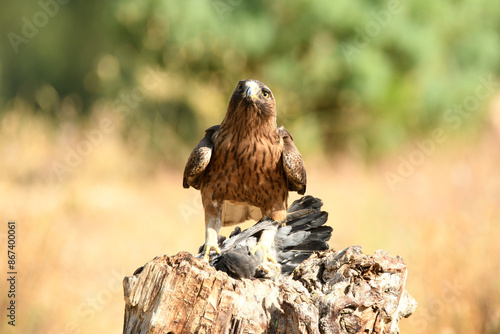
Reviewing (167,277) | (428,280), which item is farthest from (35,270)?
(428,280)

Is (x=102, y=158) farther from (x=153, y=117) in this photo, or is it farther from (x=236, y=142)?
(x=236, y=142)

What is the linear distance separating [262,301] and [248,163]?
1078 millimetres

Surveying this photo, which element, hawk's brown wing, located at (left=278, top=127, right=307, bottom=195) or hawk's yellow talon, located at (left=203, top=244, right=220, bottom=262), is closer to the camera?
hawk's yellow talon, located at (left=203, top=244, right=220, bottom=262)

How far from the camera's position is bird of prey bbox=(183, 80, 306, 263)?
371 centimetres

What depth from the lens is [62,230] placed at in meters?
6.69

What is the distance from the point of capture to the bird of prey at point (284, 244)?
3.31 meters

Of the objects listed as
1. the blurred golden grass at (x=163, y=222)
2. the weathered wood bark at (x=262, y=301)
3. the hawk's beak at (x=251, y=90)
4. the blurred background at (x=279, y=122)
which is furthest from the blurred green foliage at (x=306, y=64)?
the weathered wood bark at (x=262, y=301)

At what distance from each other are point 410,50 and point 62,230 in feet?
24.6

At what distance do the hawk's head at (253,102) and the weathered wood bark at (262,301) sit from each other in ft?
3.83

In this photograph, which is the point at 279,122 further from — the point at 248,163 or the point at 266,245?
the point at 266,245

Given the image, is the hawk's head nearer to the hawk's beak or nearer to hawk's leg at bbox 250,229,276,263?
the hawk's beak

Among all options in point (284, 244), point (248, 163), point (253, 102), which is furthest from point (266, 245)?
point (253, 102)

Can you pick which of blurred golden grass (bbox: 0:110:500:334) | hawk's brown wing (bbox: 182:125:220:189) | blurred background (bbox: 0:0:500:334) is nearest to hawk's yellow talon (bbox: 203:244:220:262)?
hawk's brown wing (bbox: 182:125:220:189)

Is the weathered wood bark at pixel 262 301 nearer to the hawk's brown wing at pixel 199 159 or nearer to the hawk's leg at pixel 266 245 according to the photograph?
the hawk's leg at pixel 266 245
